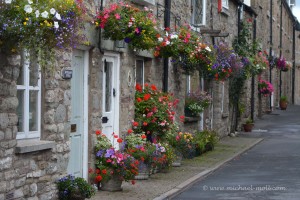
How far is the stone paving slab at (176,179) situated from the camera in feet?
34.5

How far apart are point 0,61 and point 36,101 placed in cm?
156

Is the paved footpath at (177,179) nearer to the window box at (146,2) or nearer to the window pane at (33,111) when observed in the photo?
the window pane at (33,111)

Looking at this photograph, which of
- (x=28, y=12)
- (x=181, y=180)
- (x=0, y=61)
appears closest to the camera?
(x=28, y=12)

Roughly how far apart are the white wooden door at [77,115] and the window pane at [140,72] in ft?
11.1

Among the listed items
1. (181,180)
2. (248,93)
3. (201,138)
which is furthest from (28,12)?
(248,93)

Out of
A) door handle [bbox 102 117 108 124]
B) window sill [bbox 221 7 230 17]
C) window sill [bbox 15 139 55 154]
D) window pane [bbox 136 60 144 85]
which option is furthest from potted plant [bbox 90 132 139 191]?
window sill [bbox 221 7 230 17]

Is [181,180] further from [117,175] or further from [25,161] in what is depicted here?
[25,161]

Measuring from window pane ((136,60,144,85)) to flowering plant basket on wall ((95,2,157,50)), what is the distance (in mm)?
2882

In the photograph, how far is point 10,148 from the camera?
7.71m

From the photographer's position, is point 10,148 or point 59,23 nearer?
point 59,23

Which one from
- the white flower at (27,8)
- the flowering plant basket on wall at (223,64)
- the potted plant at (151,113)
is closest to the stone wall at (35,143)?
the white flower at (27,8)

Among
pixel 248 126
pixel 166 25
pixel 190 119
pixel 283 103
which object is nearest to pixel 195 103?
pixel 190 119

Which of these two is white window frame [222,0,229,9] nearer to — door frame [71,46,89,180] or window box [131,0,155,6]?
window box [131,0,155,6]

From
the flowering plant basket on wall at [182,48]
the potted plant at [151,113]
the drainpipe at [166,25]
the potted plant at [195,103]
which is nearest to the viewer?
the potted plant at [151,113]
